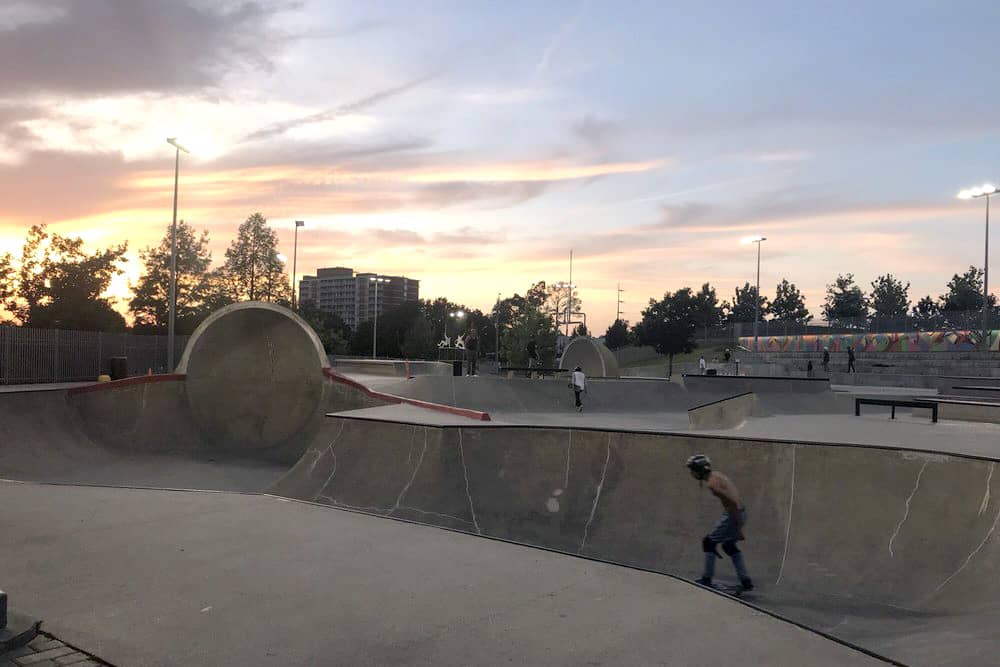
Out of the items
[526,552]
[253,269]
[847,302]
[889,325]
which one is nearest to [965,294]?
[847,302]

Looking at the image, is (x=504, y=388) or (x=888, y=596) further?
(x=504, y=388)

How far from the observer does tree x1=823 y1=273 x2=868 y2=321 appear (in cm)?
10675

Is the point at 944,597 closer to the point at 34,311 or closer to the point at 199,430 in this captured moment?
the point at 199,430

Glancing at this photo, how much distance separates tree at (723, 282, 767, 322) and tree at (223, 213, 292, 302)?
93.1 meters

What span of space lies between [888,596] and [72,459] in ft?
56.8

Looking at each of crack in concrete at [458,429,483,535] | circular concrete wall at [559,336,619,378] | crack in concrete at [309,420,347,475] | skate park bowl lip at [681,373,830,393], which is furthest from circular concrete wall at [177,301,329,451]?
circular concrete wall at [559,336,619,378]

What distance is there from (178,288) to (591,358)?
3202cm

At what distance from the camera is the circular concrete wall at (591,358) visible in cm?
3581

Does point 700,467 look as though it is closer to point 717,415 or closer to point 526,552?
point 526,552

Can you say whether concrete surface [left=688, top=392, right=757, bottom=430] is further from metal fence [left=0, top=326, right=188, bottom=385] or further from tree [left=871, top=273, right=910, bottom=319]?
tree [left=871, top=273, right=910, bottom=319]

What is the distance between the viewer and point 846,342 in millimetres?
49875

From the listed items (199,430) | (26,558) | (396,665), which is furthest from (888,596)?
(199,430)

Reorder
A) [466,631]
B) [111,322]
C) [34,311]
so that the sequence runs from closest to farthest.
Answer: [466,631] → [34,311] → [111,322]

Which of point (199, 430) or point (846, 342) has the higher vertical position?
point (846, 342)
